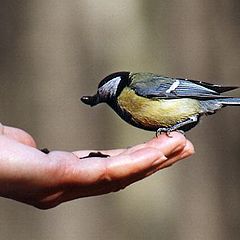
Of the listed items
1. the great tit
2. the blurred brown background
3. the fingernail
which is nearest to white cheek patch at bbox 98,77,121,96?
the great tit

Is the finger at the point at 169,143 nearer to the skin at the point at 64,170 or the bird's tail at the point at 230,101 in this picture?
the skin at the point at 64,170

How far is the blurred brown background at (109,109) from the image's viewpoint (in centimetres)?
223

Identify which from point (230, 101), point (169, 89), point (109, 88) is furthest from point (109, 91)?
point (230, 101)

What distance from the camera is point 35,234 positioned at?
2.28 meters

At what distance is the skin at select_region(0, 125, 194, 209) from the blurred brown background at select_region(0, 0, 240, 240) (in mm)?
807

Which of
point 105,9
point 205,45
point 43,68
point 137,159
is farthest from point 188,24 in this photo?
point 137,159

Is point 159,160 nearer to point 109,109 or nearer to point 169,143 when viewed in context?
point 169,143

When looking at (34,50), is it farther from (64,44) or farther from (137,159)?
(137,159)

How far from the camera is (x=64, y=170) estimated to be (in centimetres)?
137

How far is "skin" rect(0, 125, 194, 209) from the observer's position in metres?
1.37

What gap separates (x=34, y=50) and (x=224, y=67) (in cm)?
55

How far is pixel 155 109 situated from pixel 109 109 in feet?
2.42

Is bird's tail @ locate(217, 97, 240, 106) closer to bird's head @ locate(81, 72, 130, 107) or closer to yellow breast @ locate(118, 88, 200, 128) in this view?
yellow breast @ locate(118, 88, 200, 128)

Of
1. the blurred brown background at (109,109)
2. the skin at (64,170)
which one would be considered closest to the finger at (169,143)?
the skin at (64,170)
